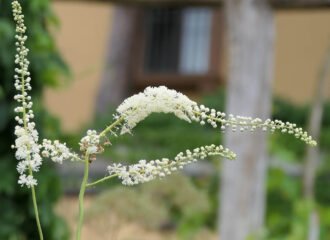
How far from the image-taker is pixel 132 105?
215 centimetres

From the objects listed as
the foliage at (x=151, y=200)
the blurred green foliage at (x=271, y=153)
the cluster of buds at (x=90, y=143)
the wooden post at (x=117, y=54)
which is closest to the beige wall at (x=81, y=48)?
the wooden post at (x=117, y=54)

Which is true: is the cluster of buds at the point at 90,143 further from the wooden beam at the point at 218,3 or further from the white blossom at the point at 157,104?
the wooden beam at the point at 218,3

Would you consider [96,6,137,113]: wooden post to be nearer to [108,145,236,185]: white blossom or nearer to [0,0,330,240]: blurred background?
[0,0,330,240]: blurred background

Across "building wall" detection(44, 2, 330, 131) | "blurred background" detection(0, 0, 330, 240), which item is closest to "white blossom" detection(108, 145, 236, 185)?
"blurred background" detection(0, 0, 330, 240)

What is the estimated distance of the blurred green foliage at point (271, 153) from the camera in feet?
22.7

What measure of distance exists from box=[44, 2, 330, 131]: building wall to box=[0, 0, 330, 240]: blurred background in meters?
0.01

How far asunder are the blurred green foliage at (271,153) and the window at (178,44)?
7.50ft

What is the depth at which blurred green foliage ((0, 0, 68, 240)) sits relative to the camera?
15.4 feet

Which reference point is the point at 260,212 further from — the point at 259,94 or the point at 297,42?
the point at 297,42

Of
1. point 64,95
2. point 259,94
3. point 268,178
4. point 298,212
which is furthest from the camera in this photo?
point 64,95

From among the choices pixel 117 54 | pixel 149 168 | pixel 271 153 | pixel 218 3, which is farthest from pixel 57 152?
pixel 117 54

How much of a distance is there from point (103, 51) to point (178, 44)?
96 centimetres

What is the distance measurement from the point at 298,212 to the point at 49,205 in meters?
2.18

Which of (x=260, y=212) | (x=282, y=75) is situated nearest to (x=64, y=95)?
(x=282, y=75)
